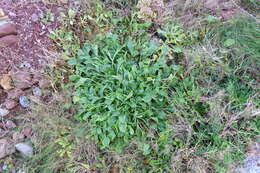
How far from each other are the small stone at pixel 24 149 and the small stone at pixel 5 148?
0.15 ft

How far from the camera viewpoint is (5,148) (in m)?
2.14

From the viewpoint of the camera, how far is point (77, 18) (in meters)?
2.46

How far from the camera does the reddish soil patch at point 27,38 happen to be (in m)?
2.27

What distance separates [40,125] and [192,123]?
4.20 feet

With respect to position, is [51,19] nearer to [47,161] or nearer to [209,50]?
[47,161]

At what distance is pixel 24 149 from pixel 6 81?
0.63 meters

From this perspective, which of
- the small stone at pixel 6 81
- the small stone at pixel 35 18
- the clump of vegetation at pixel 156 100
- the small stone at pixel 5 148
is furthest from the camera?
the small stone at pixel 35 18

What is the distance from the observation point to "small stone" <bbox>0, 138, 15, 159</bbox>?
2115 millimetres

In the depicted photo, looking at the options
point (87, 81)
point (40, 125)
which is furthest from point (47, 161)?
point (87, 81)

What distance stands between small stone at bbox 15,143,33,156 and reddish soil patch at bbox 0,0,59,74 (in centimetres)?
67

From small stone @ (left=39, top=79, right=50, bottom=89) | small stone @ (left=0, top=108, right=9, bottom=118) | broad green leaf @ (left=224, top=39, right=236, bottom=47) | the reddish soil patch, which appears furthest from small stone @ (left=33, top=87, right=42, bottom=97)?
broad green leaf @ (left=224, top=39, right=236, bottom=47)

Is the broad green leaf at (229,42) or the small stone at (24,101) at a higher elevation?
the broad green leaf at (229,42)

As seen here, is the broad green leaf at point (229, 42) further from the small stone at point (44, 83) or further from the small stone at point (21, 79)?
the small stone at point (21, 79)

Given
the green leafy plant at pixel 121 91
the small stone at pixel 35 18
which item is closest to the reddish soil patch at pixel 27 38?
the small stone at pixel 35 18
